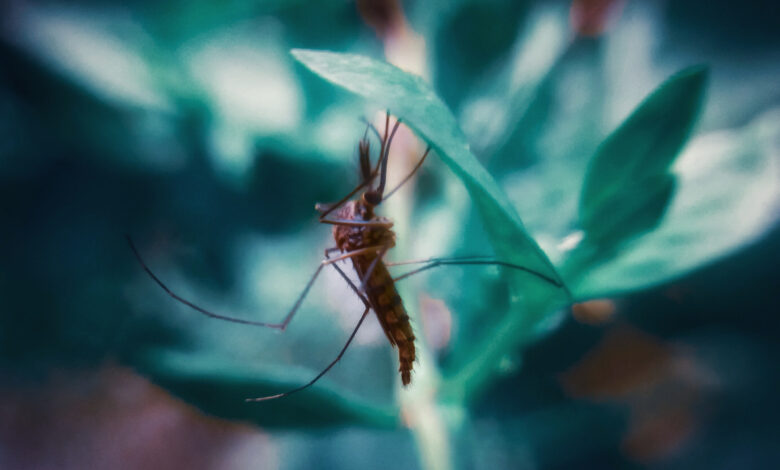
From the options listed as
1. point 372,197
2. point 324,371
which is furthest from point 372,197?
point 324,371

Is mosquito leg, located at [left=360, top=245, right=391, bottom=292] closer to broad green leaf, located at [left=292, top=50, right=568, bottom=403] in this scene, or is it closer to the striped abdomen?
the striped abdomen

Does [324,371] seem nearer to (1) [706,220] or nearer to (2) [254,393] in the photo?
(2) [254,393]

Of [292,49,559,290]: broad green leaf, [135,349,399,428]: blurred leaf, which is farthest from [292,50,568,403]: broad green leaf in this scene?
[135,349,399,428]: blurred leaf

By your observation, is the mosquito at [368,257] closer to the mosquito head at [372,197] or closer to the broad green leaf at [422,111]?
the mosquito head at [372,197]

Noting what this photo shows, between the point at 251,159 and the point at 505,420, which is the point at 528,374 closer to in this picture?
the point at 505,420

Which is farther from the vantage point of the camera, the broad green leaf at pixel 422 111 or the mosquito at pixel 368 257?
the mosquito at pixel 368 257

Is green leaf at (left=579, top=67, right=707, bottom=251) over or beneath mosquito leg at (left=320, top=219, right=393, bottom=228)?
beneath

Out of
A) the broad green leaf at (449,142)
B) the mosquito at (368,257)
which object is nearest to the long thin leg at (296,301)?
the mosquito at (368,257)
